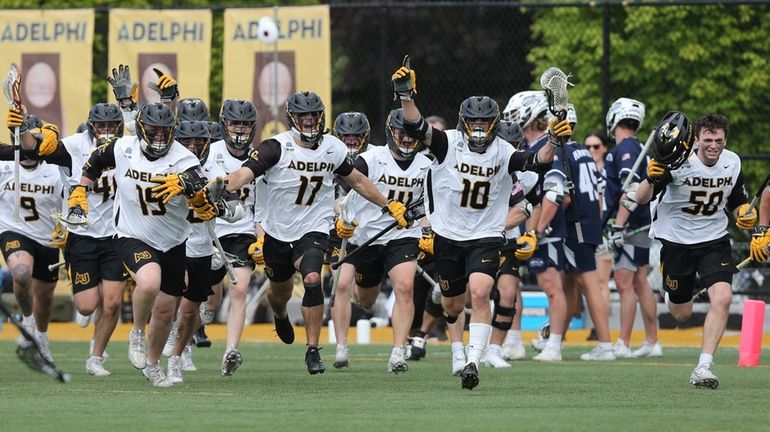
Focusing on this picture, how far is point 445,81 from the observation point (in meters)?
29.9

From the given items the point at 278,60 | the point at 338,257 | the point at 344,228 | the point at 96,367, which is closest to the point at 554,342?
the point at 338,257

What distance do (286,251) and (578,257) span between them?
3.65 m

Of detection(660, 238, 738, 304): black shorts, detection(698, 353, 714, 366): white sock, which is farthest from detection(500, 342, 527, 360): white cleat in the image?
detection(698, 353, 714, 366): white sock

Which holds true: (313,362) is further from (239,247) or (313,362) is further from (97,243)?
(97,243)

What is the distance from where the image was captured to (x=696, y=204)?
1298cm

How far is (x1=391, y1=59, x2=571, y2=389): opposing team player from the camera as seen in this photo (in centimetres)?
1225

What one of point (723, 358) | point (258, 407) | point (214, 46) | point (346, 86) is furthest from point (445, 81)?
point (258, 407)

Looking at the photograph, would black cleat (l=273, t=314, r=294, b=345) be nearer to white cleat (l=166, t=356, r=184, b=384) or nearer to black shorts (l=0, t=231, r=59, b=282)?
white cleat (l=166, t=356, r=184, b=384)

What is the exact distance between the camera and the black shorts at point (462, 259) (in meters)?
12.3

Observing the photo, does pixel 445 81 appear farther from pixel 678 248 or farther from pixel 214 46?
pixel 678 248

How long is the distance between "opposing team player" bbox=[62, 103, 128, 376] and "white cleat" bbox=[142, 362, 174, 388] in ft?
5.34

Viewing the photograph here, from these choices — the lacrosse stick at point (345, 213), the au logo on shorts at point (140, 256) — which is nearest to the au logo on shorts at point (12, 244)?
the lacrosse stick at point (345, 213)

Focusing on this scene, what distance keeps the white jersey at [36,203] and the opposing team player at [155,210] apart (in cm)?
303

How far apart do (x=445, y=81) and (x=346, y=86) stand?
94.4 inches
